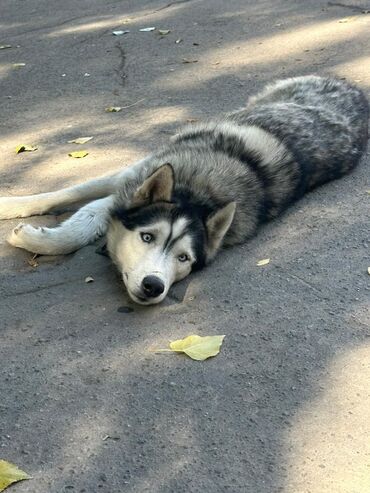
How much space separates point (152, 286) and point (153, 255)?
8.8 inches

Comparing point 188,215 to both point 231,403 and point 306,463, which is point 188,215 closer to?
point 231,403

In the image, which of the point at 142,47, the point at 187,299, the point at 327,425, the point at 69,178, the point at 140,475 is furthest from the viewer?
the point at 142,47

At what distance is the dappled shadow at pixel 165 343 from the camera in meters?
3.12

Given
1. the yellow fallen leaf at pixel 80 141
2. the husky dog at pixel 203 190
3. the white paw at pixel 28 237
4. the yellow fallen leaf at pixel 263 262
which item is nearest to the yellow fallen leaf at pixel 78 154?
the yellow fallen leaf at pixel 80 141

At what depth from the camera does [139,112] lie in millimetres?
7250

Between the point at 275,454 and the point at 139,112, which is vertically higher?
the point at 275,454

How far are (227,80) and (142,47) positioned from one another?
1676 millimetres

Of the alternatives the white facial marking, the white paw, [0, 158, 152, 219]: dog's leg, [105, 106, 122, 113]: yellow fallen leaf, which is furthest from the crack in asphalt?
the white facial marking

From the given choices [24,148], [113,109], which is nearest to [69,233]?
[24,148]

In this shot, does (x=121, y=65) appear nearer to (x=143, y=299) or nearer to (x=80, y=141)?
(x=80, y=141)

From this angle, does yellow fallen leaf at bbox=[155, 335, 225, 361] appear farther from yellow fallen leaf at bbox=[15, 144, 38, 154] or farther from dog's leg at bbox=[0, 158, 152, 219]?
yellow fallen leaf at bbox=[15, 144, 38, 154]

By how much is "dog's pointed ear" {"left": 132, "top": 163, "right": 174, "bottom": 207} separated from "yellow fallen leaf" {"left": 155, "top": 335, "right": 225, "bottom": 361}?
0.96 metres

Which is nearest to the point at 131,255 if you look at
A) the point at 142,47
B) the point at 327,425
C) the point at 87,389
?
the point at 87,389

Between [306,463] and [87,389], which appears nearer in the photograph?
[306,463]
